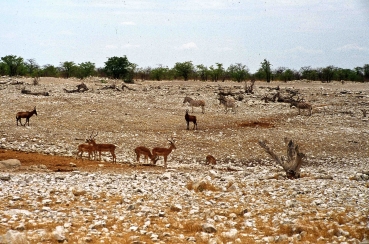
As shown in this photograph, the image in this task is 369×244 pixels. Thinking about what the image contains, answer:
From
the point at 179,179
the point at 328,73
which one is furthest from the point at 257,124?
the point at 328,73

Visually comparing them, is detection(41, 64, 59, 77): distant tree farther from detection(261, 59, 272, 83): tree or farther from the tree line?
detection(261, 59, 272, 83): tree

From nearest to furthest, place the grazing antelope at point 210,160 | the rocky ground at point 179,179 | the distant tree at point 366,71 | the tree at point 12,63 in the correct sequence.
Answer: the rocky ground at point 179,179 < the grazing antelope at point 210,160 < the tree at point 12,63 < the distant tree at point 366,71

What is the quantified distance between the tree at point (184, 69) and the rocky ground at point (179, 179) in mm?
35595

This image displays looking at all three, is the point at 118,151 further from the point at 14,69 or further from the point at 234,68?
the point at 234,68

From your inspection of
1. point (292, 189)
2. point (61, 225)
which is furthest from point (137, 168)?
point (61, 225)

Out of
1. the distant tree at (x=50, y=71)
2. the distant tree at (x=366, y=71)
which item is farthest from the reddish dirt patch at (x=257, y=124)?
the distant tree at (x=366, y=71)

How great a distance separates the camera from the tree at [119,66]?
65.6 meters

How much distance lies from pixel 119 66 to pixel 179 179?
5170 cm

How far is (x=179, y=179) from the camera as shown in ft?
52.1

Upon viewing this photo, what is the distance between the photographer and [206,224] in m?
10.2

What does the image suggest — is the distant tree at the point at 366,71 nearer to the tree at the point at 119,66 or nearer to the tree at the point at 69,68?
the tree at the point at 119,66

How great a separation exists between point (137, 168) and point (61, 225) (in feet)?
28.5

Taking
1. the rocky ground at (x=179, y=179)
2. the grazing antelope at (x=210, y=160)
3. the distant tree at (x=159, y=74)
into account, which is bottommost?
the grazing antelope at (x=210, y=160)

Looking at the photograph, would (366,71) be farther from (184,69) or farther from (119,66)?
(119,66)
